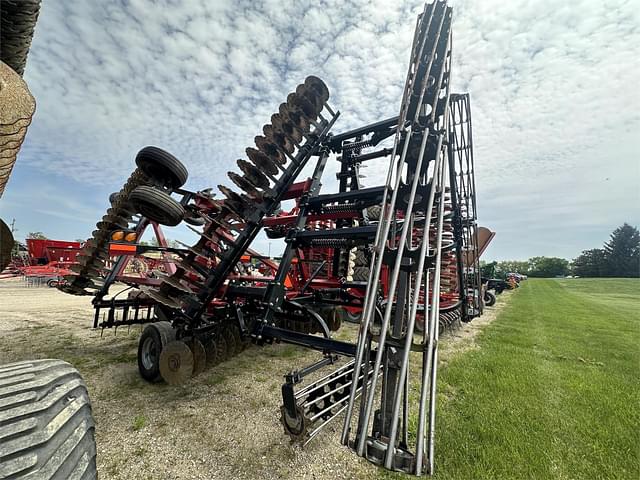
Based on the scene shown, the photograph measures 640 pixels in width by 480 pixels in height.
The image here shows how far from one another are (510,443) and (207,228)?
12.2ft

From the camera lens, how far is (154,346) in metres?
3.83

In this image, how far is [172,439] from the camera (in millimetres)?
2705

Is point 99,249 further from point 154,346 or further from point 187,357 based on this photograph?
point 187,357

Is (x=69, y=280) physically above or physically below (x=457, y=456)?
above

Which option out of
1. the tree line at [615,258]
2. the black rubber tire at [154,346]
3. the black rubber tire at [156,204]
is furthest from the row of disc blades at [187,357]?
the tree line at [615,258]

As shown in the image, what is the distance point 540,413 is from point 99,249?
20.1ft

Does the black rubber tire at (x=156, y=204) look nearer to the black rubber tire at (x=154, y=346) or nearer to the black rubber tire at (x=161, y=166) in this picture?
the black rubber tire at (x=161, y=166)

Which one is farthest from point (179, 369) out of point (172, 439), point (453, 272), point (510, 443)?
point (453, 272)

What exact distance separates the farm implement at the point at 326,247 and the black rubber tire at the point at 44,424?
107cm

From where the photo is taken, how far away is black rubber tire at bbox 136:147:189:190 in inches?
126

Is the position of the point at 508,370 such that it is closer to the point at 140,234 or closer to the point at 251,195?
the point at 251,195

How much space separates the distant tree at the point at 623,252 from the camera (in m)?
65.7

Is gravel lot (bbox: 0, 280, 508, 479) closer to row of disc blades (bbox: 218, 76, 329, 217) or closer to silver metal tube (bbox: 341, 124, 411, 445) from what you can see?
silver metal tube (bbox: 341, 124, 411, 445)

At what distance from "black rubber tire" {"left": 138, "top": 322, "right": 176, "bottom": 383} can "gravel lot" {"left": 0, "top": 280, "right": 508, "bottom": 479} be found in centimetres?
14
